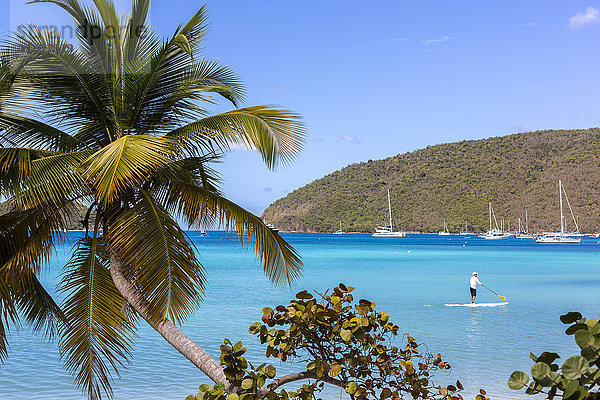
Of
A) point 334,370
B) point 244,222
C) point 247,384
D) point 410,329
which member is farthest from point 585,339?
point 410,329

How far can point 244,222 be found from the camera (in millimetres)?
6742

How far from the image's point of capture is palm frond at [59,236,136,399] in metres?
6.66

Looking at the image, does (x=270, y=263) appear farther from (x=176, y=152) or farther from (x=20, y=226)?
(x=20, y=226)

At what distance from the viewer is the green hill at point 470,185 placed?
95.8 meters

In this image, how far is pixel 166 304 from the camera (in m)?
5.88

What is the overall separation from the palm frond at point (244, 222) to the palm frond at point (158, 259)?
410 mm

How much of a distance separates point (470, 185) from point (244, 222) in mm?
101148

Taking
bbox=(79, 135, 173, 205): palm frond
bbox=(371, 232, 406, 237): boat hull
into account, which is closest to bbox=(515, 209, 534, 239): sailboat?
bbox=(371, 232, 406, 237): boat hull

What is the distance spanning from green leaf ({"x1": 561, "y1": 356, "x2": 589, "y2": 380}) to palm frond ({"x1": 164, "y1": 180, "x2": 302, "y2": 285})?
4.87 meters

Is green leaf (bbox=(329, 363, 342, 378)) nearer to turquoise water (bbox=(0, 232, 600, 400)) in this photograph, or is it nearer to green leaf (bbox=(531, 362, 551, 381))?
green leaf (bbox=(531, 362, 551, 381))

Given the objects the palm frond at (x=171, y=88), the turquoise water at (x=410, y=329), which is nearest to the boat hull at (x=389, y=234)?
the turquoise water at (x=410, y=329)

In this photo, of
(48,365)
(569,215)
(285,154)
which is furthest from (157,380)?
(569,215)

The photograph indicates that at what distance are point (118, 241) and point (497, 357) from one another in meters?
11.0

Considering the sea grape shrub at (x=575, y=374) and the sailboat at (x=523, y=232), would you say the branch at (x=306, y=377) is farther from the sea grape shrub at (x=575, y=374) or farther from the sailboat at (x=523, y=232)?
the sailboat at (x=523, y=232)
